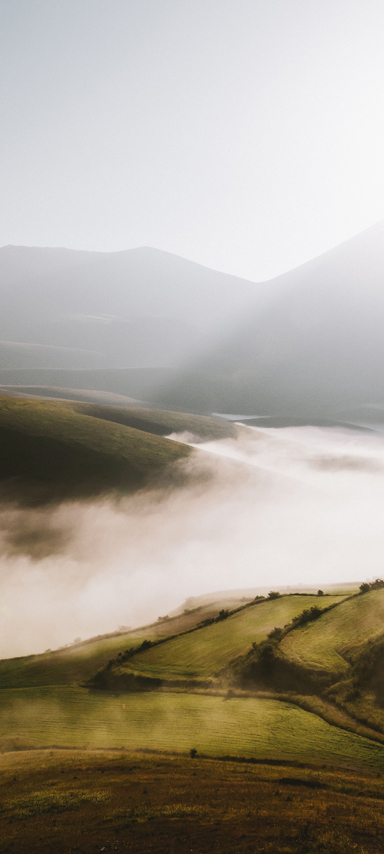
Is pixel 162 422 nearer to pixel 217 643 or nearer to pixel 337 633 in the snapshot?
pixel 217 643

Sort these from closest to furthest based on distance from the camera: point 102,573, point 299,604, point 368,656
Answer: point 368,656 → point 299,604 → point 102,573

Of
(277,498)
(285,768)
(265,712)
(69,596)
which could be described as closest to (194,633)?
(265,712)

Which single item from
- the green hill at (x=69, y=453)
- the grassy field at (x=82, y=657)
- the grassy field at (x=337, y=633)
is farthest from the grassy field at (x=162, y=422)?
the grassy field at (x=337, y=633)

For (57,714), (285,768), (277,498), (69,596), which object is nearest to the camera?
(285,768)

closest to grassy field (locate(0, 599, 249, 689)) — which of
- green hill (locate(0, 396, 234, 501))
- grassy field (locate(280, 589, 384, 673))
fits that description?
grassy field (locate(280, 589, 384, 673))

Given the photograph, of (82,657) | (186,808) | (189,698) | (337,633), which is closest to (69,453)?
(82,657)

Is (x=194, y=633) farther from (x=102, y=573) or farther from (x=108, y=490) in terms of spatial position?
(x=108, y=490)

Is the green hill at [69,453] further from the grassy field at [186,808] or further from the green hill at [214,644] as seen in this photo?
the grassy field at [186,808]

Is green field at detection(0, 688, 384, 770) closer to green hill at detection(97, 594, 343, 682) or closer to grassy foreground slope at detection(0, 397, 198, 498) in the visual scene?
green hill at detection(97, 594, 343, 682)
